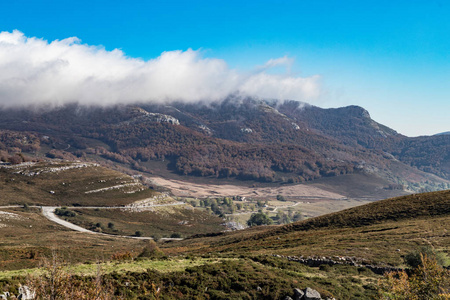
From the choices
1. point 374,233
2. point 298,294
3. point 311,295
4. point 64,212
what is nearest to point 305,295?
point 311,295

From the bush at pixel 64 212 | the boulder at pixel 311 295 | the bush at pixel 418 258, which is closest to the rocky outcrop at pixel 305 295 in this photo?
the boulder at pixel 311 295

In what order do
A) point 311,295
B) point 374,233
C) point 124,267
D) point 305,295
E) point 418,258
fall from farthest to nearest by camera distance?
point 374,233 < point 418,258 < point 124,267 < point 305,295 < point 311,295

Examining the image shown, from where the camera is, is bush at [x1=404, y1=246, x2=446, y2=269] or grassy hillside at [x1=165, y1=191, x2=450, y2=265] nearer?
bush at [x1=404, y1=246, x2=446, y2=269]

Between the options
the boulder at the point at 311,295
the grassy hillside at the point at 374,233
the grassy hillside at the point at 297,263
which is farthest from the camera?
the grassy hillside at the point at 374,233

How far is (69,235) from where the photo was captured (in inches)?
Result: 4215

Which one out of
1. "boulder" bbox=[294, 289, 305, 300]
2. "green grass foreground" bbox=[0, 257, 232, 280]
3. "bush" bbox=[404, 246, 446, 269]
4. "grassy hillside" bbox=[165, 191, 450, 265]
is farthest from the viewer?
"grassy hillside" bbox=[165, 191, 450, 265]

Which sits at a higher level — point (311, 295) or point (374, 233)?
point (311, 295)

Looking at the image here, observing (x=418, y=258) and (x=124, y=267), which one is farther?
(x=418, y=258)

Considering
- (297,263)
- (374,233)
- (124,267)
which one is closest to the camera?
(124,267)

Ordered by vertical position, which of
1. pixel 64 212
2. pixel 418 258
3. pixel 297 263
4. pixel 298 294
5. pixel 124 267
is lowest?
pixel 64 212

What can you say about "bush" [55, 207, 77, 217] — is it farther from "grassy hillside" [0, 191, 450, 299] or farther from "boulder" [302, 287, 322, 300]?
"boulder" [302, 287, 322, 300]

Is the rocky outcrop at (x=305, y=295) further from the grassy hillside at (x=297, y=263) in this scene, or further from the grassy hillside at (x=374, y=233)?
the grassy hillside at (x=374, y=233)

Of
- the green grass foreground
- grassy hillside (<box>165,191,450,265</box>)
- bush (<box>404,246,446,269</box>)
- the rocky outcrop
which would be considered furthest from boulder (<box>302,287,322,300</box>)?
grassy hillside (<box>165,191,450,265</box>)

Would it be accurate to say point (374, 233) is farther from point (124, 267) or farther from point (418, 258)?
point (124, 267)
